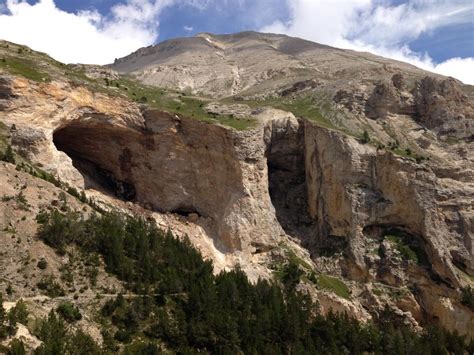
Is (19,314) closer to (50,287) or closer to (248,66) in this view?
(50,287)

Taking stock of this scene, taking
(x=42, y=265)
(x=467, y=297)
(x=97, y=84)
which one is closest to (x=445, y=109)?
(x=467, y=297)

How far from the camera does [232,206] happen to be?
75125mm

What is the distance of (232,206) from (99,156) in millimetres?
21555

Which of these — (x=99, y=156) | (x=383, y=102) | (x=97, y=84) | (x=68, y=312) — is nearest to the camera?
(x=68, y=312)

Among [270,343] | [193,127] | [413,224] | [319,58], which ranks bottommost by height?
[270,343]

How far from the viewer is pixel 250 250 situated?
243 ft

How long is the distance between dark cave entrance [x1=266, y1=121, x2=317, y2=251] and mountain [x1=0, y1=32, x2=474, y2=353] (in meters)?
0.24

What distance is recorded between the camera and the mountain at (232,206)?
50.2m

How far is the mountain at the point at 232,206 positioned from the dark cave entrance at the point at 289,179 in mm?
244

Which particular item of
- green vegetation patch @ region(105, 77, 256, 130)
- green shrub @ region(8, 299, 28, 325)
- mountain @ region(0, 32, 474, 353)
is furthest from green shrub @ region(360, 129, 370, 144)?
green shrub @ region(8, 299, 28, 325)

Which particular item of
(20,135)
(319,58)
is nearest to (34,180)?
(20,135)

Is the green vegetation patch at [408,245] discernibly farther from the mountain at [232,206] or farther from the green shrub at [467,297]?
the green shrub at [467,297]

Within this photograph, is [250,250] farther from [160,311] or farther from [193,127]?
[160,311]

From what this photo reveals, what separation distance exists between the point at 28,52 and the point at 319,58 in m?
95.2
